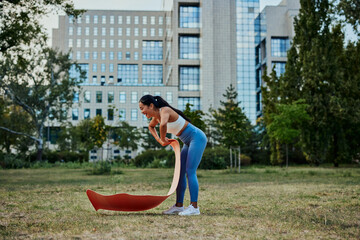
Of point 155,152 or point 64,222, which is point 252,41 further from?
point 64,222

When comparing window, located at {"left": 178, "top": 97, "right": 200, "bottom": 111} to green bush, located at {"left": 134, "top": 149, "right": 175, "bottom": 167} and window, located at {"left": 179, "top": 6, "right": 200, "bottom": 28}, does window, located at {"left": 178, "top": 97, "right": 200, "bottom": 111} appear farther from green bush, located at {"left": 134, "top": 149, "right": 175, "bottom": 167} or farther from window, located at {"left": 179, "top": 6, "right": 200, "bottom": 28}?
green bush, located at {"left": 134, "top": 149, "right": 175, "bottom": 167}

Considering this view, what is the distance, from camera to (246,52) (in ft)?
216

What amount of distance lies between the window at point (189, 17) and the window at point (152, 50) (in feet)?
82.6

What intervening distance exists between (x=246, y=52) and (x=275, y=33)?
542cm

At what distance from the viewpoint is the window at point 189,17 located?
6347 cm

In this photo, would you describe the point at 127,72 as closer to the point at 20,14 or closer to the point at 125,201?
the point at 20,14

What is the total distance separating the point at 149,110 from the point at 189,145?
754mm

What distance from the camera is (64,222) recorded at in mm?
4844

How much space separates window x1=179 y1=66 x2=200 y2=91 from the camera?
212 ft

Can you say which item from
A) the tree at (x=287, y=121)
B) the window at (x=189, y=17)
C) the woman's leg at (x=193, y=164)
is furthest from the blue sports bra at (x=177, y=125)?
the window at (x=189, y=17)

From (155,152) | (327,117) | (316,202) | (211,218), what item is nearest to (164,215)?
(211,218)

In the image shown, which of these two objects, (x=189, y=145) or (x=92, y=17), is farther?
(x=92, y=17)

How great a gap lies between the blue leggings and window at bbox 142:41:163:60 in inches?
3302

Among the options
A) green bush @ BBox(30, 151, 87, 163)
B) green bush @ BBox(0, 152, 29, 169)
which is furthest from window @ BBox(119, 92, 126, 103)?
green bush @ BBox(0, 152, 29, 169)
